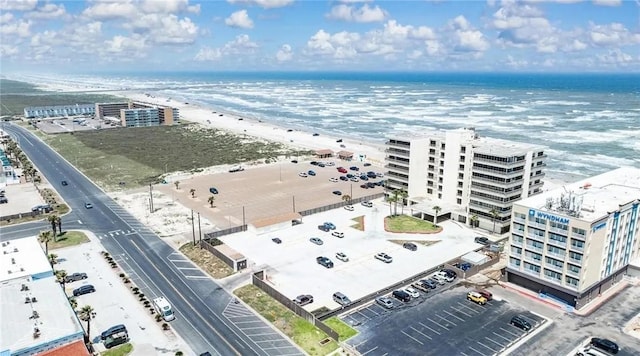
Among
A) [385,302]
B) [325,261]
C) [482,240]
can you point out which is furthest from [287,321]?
[482,240]

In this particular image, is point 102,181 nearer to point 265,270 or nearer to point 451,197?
point 265,270

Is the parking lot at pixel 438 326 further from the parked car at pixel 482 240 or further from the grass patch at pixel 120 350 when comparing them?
the grass patch at pixel 120 350

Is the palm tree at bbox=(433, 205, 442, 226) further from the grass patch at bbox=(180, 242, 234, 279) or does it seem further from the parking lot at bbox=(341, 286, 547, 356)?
the grass patch at bbox=(180, 242, 234, 279)

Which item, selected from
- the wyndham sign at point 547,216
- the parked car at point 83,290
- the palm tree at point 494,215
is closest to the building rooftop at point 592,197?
the wyndham sign at point 547,216

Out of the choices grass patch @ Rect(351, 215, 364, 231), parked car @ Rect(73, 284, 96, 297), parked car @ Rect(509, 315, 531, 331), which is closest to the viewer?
parked car @ Rect(509, 315, 531, 331)

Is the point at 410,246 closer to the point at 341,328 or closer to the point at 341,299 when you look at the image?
the point at 341,299

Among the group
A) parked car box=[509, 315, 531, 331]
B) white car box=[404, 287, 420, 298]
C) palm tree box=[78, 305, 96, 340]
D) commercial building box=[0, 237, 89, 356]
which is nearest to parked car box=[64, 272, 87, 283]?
commercial building box=[0, 237, 89, 356]
